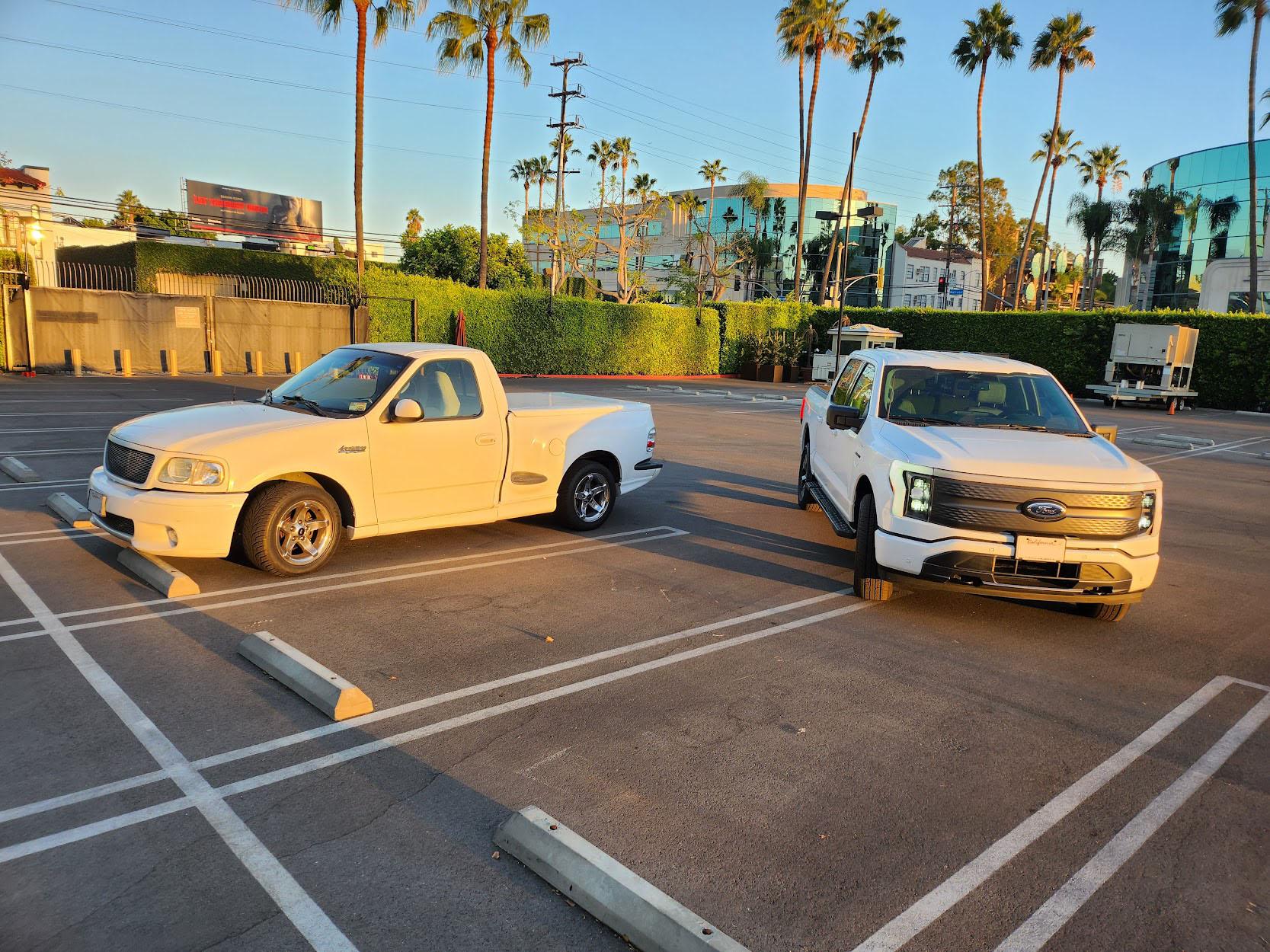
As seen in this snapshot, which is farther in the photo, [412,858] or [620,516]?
[620,516]

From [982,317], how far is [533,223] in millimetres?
23675

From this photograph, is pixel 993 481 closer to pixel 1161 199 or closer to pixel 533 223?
pixel 533 223

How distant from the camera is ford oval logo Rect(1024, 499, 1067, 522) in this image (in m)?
5.66

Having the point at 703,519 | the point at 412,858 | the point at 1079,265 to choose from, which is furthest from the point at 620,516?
the point at 1079,265

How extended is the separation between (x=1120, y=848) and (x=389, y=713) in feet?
11.3

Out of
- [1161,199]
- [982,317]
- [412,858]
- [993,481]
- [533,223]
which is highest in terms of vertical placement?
[1161,199]

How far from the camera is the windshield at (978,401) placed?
7.07 meters

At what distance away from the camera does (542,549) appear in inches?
309

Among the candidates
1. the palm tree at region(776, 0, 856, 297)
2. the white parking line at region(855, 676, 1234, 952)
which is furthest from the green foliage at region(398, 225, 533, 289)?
the white parking line at region(855, 676, 1234, 952)

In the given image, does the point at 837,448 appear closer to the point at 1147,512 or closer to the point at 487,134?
the point at 1147,512

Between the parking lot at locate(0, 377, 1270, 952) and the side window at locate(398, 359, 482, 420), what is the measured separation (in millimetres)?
1281

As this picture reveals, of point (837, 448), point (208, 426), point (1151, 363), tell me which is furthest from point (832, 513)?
point (1151, 363)

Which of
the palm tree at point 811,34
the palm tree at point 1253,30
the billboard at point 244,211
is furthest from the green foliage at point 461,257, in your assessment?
the palm tree at point 1253,30

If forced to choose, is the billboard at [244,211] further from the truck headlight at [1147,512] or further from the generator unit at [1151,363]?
the truck headlight at [1147,512]
